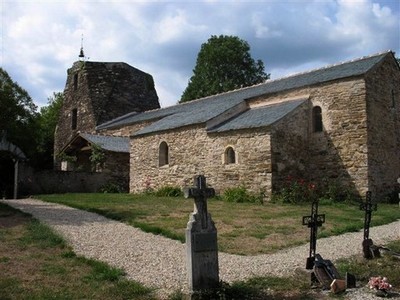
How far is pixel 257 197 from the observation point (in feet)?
53.0

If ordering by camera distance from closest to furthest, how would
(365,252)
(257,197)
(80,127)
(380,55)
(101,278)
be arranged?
1. (101,278)
2. (365,252)
3. (257,197)
4. (380,55)
5. (80,127)

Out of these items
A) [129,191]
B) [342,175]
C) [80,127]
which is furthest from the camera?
[80,127]

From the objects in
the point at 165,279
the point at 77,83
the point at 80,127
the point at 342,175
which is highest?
the point at 77,83

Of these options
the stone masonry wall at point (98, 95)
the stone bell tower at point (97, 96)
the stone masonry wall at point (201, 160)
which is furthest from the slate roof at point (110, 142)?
the stone bell tower at point (97, 96)

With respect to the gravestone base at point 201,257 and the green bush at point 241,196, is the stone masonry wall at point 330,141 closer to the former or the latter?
the green bush at point 241,196

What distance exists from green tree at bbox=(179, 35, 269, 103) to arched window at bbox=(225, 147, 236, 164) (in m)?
20.5

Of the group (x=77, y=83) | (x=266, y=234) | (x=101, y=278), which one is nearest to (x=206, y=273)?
(x=101, y=278)

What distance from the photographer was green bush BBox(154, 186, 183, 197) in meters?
19.5

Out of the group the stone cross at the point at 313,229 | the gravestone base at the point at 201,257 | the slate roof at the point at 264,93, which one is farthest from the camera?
the slate roof at the point at 264,93

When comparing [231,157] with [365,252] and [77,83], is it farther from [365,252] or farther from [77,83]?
[77,83]

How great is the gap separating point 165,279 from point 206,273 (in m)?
0.92

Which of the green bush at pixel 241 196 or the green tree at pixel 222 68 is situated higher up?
the green tree at pixel 222 68

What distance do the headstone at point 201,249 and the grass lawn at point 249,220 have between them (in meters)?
2.39

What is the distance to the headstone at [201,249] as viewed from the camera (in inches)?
215
